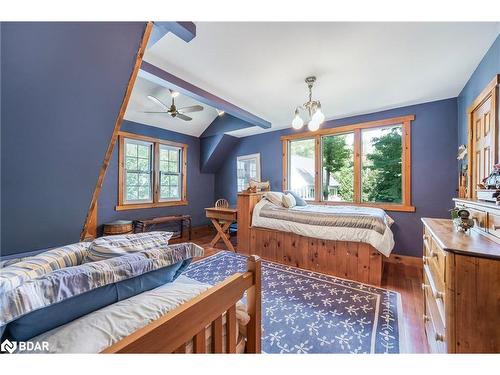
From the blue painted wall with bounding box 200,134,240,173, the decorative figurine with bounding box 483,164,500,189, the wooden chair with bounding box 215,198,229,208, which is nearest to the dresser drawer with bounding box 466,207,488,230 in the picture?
the decorative figurine with bounding box 483,164,500,189

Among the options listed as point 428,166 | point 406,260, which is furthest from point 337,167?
point 406,260

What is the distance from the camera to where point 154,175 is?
456 cm

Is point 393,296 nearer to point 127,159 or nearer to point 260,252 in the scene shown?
point 260,252

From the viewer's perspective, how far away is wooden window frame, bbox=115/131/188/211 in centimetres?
395

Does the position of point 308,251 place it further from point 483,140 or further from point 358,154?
point 483,140

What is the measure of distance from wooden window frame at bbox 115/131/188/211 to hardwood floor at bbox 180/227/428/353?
1.70 meters

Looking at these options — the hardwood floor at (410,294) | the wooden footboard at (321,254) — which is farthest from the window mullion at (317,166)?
the hardwood floor at (410,294)

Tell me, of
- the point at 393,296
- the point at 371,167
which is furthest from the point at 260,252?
the point at 371,167

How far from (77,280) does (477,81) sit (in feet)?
12.0

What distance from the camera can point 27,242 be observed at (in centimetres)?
153

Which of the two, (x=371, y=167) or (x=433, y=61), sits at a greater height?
(x=433, y=61)

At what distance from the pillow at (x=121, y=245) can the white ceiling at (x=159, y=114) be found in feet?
9.48

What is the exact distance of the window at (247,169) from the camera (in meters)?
4.96
